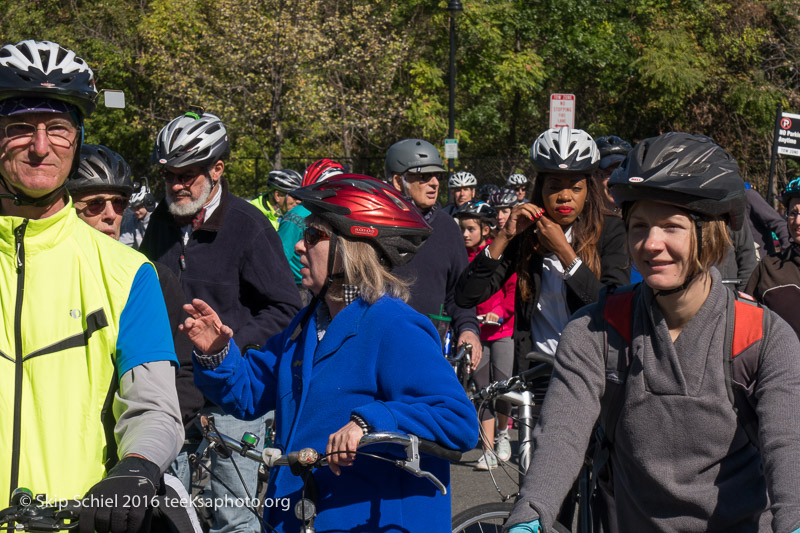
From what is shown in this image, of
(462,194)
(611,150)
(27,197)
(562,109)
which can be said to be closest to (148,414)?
(27,197)

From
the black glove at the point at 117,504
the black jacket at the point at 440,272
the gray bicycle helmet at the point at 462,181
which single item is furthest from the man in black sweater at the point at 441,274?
the gray bicycle helmet at the point at 462,181

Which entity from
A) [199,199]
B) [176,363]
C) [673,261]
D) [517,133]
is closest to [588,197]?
[199,199]

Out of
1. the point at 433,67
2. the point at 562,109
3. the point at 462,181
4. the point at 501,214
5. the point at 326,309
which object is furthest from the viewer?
the point at 433,67

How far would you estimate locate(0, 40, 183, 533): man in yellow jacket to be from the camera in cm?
266

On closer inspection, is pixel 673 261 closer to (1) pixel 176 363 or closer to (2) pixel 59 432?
(1) pixel 176 363

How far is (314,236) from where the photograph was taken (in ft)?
10.7

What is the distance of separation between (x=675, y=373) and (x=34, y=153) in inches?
78.1

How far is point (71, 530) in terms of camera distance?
8.41ft

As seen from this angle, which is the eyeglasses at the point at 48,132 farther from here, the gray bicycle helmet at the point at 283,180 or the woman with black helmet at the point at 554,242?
the gray bicycle helmet at the point at 283,180

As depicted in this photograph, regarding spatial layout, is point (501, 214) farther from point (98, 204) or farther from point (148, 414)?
point (148, 414)

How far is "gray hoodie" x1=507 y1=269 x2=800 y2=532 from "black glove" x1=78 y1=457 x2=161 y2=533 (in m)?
1.02

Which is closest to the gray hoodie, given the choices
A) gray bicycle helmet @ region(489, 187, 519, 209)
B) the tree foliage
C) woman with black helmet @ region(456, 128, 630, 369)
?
woman with black helmet @ region(456, 128, 630, 369)

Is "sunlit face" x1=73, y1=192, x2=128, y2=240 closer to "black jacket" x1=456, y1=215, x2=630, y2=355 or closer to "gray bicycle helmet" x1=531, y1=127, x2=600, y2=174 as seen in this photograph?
"black jacket" x1=456, y1=215, x2=630, y2=355

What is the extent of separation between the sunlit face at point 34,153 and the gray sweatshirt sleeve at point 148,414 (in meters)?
0.61
